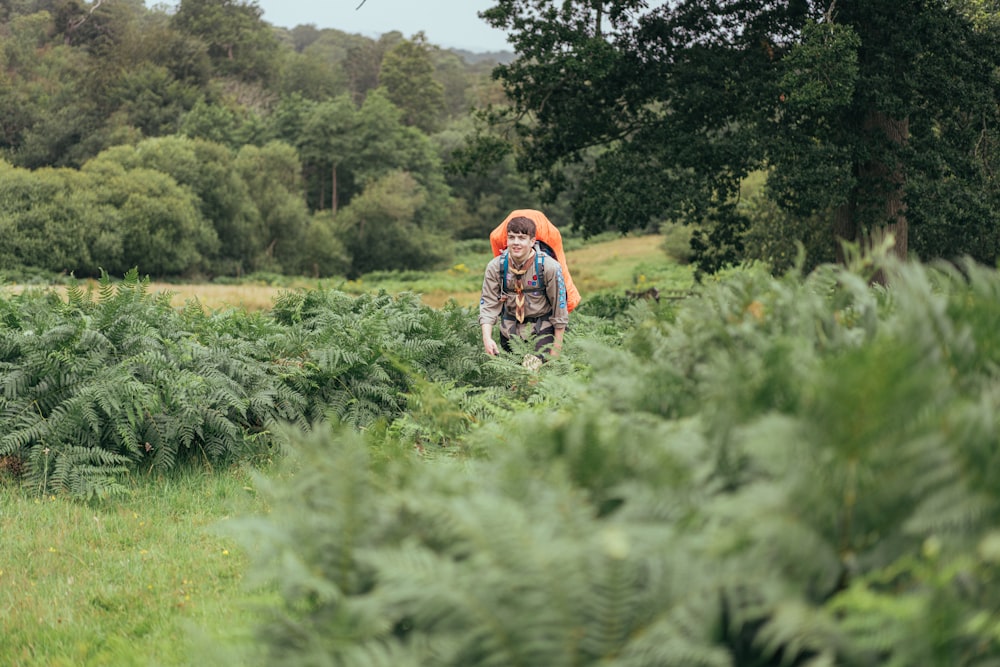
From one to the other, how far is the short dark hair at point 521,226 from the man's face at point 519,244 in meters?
0.03

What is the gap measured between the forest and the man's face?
0.85 meters

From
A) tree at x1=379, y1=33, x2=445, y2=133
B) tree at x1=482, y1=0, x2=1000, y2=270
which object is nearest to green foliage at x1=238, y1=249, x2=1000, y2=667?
tree at x1=482, y1=0, x2=1000, y2=270

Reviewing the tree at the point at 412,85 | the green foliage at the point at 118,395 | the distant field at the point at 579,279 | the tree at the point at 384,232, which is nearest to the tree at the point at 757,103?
the green foliage at the point at 118,395

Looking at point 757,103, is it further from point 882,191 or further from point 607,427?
point 607,427

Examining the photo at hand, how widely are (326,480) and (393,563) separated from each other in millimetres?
536

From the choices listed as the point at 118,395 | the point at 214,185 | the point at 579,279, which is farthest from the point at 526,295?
the point at 214,185

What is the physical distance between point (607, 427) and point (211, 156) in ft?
217

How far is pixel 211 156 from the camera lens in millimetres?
64000

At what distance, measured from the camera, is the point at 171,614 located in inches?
193

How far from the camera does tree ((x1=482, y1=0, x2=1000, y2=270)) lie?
60.0ft

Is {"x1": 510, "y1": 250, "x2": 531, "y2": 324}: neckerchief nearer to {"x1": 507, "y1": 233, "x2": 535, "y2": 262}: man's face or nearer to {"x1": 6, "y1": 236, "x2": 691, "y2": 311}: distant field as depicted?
{"x1": 507, "y1": 233, "x2": 535, "y2": 262}: man's face

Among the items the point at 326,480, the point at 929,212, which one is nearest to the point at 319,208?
the point at 929,212

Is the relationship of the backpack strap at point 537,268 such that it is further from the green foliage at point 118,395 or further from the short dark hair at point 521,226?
the green foliage at point 118,395

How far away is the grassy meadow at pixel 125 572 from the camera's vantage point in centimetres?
443
